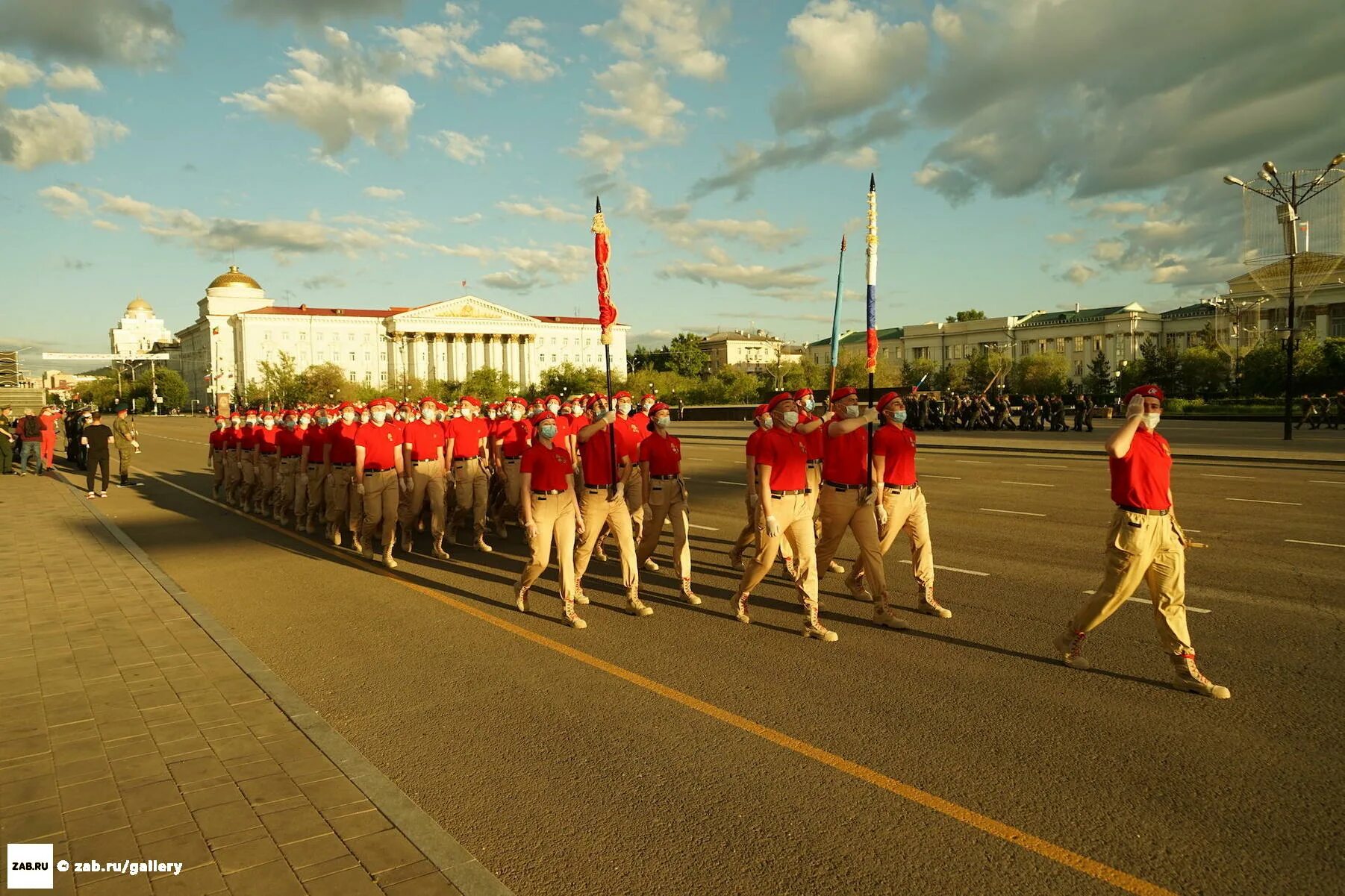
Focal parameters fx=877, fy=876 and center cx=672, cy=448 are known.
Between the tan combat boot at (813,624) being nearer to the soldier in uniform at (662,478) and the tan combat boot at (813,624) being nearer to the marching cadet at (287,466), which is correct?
the soldier in uniform at (662,478)

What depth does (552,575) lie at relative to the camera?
9.77 m

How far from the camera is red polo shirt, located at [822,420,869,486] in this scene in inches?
299

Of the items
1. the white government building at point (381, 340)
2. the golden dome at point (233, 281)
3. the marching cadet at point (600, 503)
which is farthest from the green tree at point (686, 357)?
the marching cadet at point (600, 503)

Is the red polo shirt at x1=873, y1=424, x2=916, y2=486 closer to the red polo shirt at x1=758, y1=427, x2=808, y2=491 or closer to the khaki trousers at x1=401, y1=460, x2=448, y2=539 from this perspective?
the red polo shirt at x1=758, y1=427, x2=808, y2=491

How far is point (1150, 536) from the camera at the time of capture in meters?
5.54

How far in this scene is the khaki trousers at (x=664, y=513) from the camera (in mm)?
8906

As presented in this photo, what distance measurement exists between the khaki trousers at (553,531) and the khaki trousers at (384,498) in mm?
3446

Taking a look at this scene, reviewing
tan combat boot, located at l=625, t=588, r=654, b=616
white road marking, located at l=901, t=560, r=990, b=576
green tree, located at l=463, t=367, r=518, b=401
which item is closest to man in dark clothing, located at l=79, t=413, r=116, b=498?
tan combat boot, located at l=625, t=588, r=654, b=616

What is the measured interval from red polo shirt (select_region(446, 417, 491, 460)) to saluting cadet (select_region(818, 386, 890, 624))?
5.66 meters

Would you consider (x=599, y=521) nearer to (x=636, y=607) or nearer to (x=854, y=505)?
(x=636, y=607)

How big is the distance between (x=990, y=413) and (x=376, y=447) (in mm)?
32984

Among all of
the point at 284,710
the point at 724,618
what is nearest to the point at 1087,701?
the point at 724,618

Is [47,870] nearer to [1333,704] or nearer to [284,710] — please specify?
[284,710]

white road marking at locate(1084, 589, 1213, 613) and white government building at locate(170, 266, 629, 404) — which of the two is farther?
white government building at locate(170, 266, 629, 404)
